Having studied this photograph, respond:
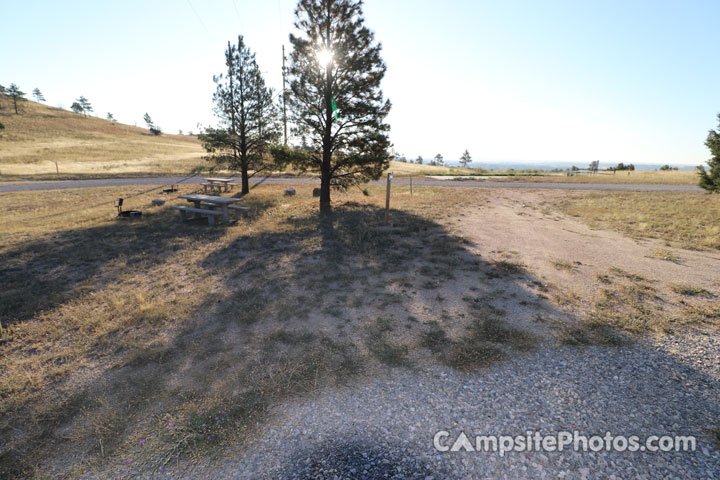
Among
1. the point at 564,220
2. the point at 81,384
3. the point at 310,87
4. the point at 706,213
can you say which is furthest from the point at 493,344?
the point at 706,213

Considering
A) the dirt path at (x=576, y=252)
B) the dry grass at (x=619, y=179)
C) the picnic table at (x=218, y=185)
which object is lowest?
the dirt path at (x=576, y=252)

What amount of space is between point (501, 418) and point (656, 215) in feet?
54.3

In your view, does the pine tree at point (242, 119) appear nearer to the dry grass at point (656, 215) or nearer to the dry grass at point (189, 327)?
the dry grass at point (189, 327)

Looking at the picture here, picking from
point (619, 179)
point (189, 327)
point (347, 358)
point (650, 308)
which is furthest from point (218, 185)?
point (619, 179)

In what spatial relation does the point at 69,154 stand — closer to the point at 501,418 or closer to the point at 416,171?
the point at 416,171

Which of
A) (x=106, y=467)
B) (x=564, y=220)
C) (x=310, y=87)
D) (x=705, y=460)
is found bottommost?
(x=106, y=467)

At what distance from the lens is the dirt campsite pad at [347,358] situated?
2812 millimetres

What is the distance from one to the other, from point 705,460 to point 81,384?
672 centimetres

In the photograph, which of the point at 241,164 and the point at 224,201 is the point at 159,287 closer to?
the point at 224,201

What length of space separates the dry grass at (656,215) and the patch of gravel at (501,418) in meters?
9.01

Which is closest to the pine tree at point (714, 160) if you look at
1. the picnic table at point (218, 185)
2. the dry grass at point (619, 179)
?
the dry grass at point (619, 179)

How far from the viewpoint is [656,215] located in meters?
13.8

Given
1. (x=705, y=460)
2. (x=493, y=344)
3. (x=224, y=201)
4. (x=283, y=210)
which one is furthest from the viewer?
(x=283, y=210)

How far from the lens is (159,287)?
6469mm
